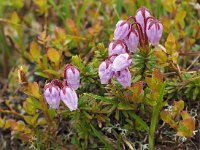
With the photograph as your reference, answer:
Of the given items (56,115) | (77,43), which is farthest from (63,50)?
(56,115)

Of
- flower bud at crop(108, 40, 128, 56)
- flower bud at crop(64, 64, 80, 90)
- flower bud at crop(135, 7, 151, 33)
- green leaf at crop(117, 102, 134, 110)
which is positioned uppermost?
flower bud at crop(135, 7, 151, 33)

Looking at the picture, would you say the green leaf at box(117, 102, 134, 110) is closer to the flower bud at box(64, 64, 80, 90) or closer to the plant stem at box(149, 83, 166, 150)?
the plant stem at box(149, 83, 166, 150)

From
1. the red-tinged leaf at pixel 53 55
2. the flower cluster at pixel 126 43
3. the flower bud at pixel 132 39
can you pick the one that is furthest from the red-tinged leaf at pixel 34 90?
the flower bud at pixel 132 39

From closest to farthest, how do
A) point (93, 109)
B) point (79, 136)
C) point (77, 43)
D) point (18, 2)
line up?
point (93, 109) < point (79, 136) < point (77, 43) < point (18, 2)

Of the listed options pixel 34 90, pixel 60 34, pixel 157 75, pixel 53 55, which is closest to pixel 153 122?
pixel 157 75

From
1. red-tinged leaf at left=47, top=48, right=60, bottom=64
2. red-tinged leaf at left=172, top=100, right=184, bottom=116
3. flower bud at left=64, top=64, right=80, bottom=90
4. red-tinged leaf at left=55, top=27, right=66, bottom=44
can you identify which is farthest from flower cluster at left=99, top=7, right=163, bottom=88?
red-tinged leaf at left=55, top=27, right=66, bottom=44

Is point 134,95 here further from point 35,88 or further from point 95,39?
point 95,39
